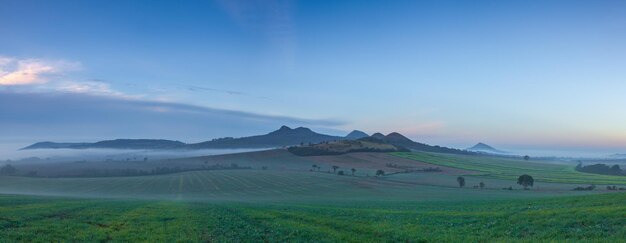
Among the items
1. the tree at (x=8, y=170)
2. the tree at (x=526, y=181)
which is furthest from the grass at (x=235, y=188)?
the tree at (x=8, y=170)

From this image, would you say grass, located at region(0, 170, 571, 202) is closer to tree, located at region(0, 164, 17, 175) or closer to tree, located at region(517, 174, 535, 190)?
tree, located at region(517, 174, 535, 190)

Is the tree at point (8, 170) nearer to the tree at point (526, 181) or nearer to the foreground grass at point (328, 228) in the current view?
the foreground grass at point (328, 228)

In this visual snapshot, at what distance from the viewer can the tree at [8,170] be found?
167762 mm

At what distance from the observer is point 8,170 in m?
170

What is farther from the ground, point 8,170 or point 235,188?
point 8,170

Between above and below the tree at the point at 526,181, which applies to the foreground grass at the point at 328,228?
above

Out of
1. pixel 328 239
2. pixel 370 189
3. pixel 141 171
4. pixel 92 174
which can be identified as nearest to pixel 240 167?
pixel 141 171

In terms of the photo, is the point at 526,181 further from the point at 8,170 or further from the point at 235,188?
Result: the point at 8,170

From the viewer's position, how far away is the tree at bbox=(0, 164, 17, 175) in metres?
168

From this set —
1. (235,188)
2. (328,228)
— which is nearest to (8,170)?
(235,188)

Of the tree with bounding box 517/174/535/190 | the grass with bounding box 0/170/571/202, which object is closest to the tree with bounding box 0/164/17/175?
the grass with bounding box 0/170/571/202

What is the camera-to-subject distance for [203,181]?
433 feet

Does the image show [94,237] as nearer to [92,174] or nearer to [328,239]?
[328,239]

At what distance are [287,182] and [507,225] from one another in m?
104
